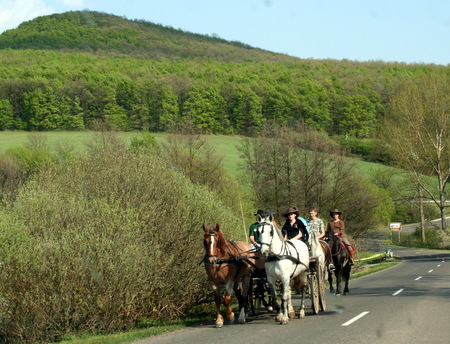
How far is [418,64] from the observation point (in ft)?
412

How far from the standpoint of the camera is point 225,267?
12570 mm

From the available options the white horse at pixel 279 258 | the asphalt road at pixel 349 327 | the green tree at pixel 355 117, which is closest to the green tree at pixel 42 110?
the green tree at pixel 355 117

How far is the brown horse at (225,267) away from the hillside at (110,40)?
11829 centimetres

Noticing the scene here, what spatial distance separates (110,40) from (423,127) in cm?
9759

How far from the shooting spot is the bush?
13789mm

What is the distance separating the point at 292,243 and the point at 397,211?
94.1 meters

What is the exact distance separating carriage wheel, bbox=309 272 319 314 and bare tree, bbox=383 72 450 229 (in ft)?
127

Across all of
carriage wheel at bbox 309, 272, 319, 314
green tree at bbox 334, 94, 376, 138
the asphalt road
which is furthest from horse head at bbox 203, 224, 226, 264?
green tree at bbox 334, 94, 376, 138

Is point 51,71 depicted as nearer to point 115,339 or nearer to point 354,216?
point 354,216

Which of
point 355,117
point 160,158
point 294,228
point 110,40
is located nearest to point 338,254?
point 294,228

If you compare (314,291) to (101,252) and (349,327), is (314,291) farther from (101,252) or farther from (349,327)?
(101,252)

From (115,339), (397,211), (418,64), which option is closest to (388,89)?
(397,211)

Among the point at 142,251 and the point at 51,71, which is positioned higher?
the point at 51,71

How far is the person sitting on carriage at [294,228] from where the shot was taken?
44.4 ft
